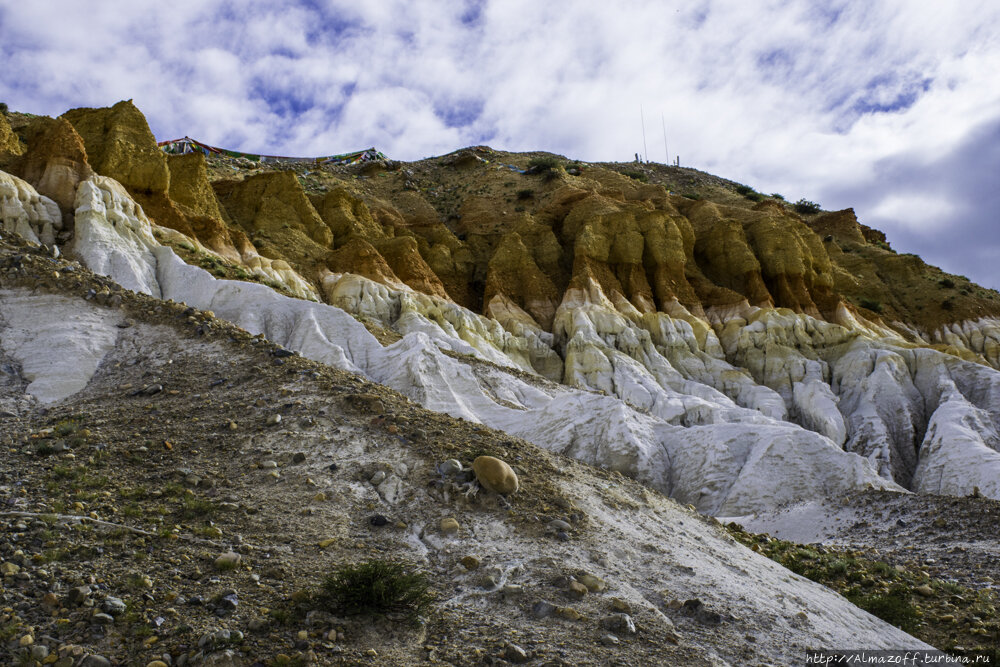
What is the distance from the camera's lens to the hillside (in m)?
6.10

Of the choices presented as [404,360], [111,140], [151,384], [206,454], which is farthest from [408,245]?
[206,454]

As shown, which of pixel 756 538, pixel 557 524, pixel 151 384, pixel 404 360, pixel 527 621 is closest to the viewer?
pixel 527 621

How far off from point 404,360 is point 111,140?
69.5 ft

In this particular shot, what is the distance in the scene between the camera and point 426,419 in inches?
408

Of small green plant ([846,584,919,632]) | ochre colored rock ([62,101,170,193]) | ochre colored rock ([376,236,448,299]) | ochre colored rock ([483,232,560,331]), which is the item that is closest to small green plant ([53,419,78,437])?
small green plant ([846,584,919,632])

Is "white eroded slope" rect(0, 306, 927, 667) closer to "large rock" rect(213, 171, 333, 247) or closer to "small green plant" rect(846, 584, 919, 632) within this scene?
"small green plant" rect(846, 584, 919, 632)

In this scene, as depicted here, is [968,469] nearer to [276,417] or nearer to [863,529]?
[863,529]

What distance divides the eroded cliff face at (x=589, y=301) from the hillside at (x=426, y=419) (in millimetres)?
156

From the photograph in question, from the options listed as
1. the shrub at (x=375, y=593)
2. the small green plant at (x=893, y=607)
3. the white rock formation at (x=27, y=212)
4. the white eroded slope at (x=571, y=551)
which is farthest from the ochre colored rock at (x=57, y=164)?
the small green plant at (x=893, y=607)

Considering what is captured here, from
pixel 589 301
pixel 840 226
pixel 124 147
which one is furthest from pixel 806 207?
pixel 124 147

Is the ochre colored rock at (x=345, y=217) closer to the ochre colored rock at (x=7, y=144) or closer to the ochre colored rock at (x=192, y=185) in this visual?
the ochre colored rock at (x=192, y=185)

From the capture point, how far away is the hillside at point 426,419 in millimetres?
6102

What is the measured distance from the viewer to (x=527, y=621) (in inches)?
241

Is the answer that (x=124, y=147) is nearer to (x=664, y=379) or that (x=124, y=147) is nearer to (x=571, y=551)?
(x=664, y=379)
